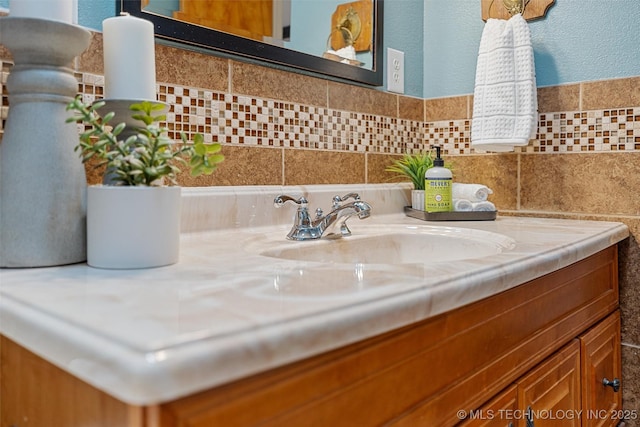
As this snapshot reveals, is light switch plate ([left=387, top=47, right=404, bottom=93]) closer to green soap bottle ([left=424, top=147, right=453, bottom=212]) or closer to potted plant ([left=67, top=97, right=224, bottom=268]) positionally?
green soap bottle ([left=424, top=147, right=453, bottom=212])

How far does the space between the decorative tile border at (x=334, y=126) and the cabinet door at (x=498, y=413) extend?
715 millimetres

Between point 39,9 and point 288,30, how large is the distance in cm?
65

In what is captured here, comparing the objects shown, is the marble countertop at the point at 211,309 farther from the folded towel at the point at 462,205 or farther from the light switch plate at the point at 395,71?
the light switch plate at the point at 395,71

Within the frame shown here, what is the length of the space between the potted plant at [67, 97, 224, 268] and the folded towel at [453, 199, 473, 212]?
0.88 m

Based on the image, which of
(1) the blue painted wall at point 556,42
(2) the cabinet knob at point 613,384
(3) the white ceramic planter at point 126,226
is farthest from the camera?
(1) the blue painted wall at point 556,42

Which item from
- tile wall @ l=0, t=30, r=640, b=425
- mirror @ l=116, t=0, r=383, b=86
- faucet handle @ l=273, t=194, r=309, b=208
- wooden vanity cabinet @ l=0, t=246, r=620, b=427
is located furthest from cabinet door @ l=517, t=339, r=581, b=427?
mirror @ l=116, t=0, r=383, b=86

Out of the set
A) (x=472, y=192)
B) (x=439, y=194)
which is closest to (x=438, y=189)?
(x=439, y=194)

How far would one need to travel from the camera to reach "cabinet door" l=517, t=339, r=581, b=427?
86 cm

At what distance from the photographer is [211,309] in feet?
1.52

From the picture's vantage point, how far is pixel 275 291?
1.78 ft

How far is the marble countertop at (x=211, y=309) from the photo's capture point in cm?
37

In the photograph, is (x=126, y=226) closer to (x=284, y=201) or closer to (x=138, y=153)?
(x=138, y=153)

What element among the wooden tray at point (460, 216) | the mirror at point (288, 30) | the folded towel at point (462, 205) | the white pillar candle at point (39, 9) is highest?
the mirror at point (288, 30)

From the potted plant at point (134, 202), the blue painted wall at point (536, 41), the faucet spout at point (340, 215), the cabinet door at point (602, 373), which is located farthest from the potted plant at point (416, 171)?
the potted plant at point (134, 202)
